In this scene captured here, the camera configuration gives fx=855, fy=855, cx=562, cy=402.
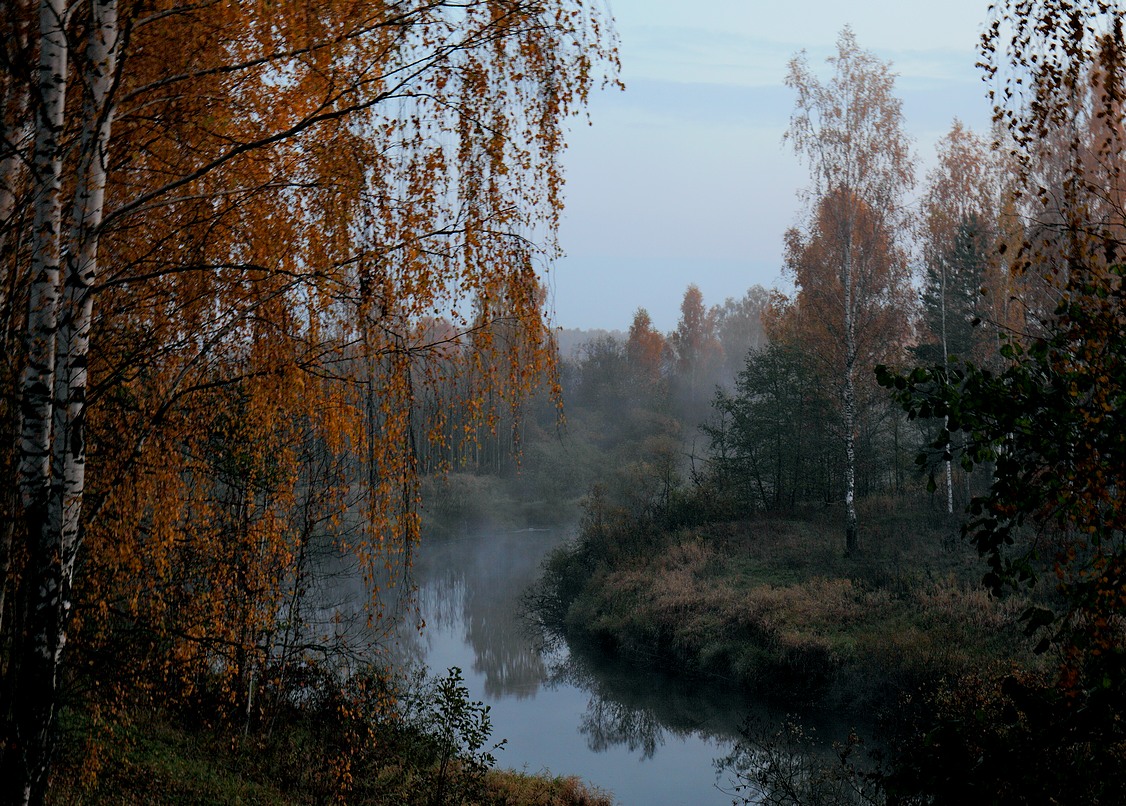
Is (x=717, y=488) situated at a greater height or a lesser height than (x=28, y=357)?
lesser

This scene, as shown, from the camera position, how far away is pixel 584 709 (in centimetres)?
1828

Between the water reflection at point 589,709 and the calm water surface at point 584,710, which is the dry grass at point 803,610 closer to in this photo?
the water reflection at point 589,709

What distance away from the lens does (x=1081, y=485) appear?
374 cm

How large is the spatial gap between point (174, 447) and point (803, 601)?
1643cm

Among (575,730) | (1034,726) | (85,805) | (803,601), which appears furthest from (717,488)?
(1034,726)

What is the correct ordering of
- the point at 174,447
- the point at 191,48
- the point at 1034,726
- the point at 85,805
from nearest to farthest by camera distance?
the point at 1034,726, the point at 191,48, the point at 174,447, the point at 85,805

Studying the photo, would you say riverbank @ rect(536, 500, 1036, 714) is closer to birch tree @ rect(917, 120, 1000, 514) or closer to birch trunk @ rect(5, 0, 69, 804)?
birch tree @ rect(917, 120, 1000, 514)

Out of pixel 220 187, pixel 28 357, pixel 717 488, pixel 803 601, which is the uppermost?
pixel 220 187

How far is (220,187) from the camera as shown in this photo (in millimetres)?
4891

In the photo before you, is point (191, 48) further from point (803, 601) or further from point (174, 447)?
point (803, 601)

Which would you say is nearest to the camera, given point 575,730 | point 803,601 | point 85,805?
point 85,805

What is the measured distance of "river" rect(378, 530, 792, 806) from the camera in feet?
48.5

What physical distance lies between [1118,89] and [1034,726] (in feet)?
11.1

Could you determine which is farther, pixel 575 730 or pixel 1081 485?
pixel 575 730
